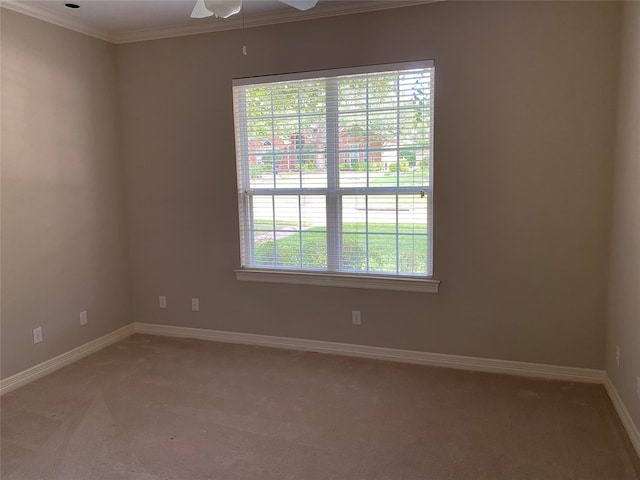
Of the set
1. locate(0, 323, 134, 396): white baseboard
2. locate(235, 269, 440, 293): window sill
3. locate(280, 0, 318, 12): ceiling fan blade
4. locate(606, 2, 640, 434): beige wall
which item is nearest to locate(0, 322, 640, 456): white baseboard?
locate(0, 323, 134, 396): white baseboard

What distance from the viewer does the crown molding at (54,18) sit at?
3021 mm

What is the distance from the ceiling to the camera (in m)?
3.13

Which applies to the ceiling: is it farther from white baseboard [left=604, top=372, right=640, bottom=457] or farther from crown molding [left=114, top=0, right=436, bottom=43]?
white baseboard [left=604, top=372, right=640, bottom=457]

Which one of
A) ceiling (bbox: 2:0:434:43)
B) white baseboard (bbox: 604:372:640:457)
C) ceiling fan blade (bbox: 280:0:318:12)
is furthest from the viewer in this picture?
ceiling (bbox: 2:0:434:43)

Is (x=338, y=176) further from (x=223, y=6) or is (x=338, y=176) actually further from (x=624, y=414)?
(x=624, y=414)

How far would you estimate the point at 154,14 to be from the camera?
3371 mm

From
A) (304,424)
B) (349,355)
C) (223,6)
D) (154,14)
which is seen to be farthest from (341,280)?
(154,14)

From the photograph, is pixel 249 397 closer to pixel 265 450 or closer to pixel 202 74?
pixel 265 450

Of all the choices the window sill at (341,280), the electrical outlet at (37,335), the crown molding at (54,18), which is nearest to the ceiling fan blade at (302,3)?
the window sill at (341,280)

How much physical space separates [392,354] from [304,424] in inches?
43.9

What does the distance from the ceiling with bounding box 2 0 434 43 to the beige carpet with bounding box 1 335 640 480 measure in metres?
2.62

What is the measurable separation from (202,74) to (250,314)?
206 cm

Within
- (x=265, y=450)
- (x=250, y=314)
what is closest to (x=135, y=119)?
(x=250, y=314)

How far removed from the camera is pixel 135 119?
157 inches
